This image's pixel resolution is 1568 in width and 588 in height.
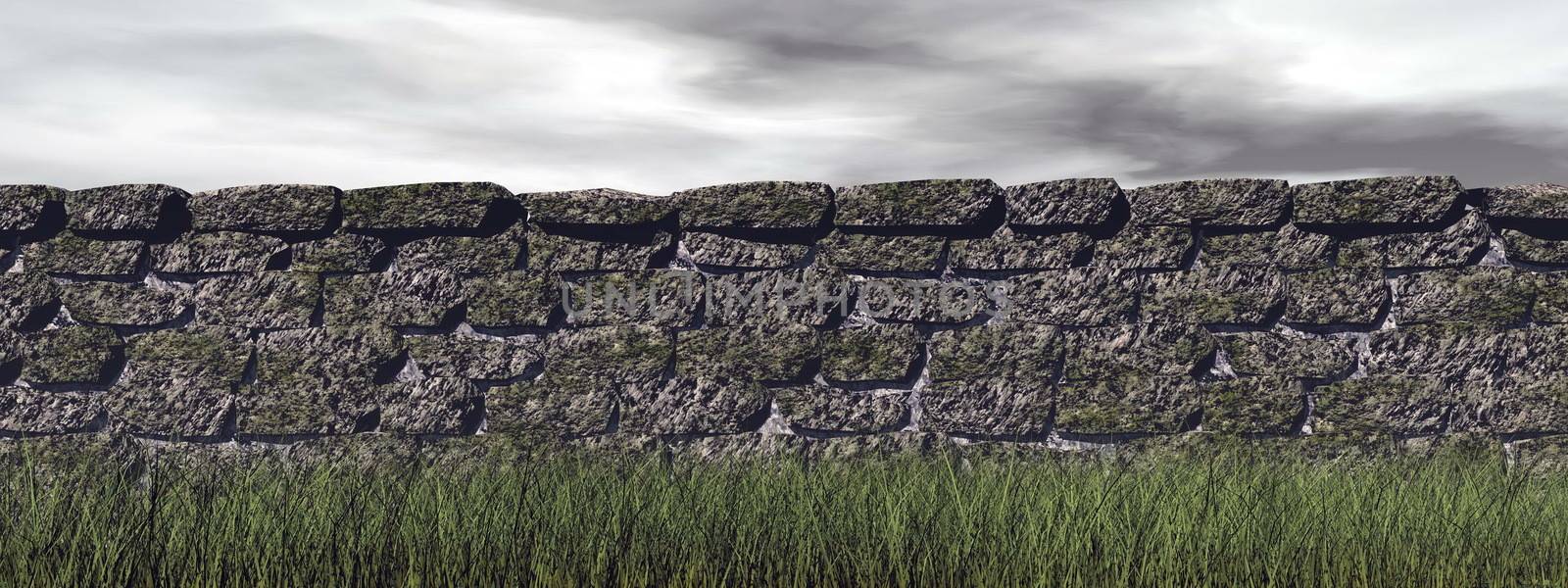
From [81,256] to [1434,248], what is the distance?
505cm

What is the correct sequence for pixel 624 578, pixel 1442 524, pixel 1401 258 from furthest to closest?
pixel 1401 258, pixel 1442 524, pixel 624 578

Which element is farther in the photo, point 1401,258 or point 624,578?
point 1401,258

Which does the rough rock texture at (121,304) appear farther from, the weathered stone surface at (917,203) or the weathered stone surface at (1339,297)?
the weathered stone surface at (1339,297)

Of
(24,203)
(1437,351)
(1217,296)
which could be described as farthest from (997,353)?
(24,203)

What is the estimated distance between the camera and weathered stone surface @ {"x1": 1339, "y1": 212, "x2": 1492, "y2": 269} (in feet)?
14.9

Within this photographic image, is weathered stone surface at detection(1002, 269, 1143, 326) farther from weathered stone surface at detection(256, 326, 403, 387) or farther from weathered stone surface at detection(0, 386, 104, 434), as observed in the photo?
weathered stone surface at detection(0, 386, 104, 434)

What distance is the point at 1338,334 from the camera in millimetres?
4598

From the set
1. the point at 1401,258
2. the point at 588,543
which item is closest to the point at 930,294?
the point at 1401,258

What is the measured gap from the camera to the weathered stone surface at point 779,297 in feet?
15.6

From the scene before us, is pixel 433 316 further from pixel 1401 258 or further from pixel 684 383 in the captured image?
pixel 1401 258

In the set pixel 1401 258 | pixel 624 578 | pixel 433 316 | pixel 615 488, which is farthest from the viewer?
pixel 433 316

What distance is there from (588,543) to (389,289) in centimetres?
217

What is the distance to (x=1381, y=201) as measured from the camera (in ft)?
14.9

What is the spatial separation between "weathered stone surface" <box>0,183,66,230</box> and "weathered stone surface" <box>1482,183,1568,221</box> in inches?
212
